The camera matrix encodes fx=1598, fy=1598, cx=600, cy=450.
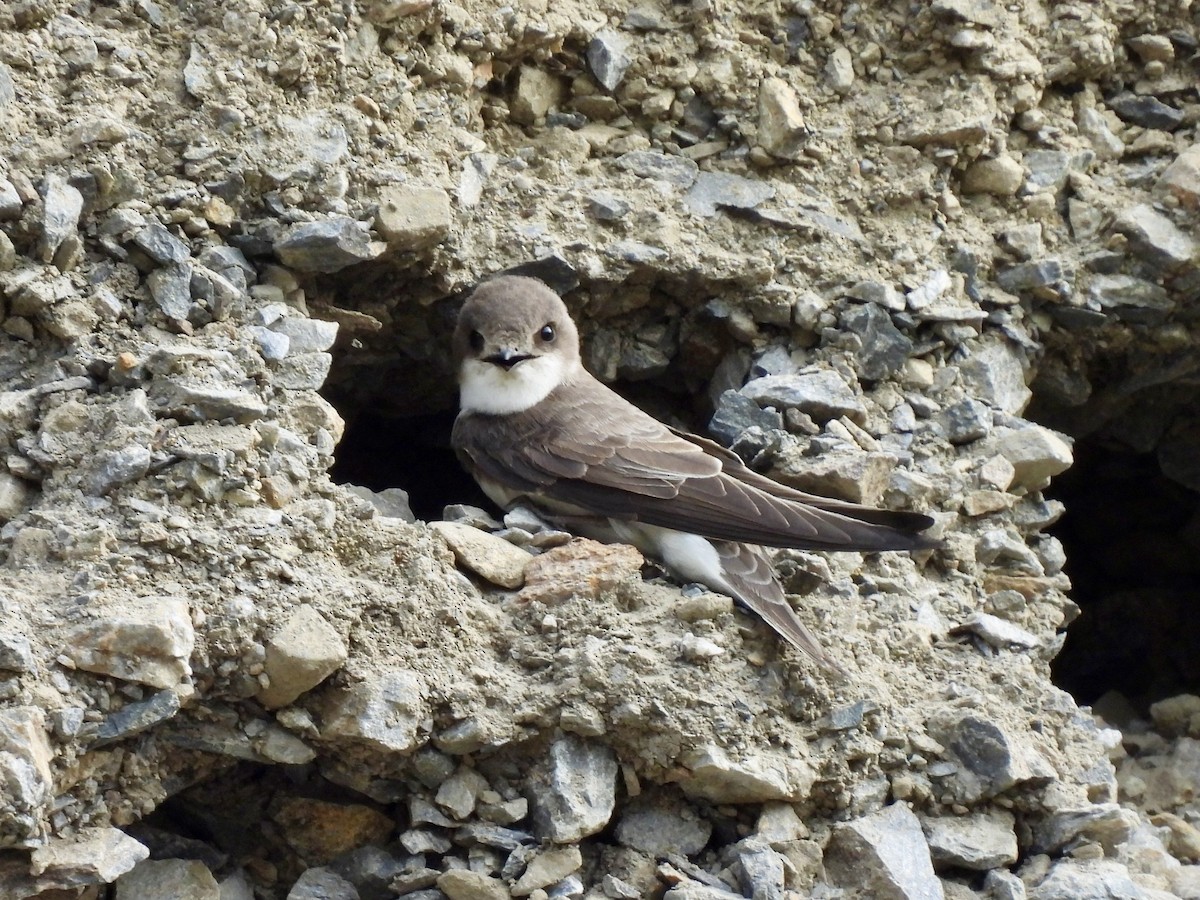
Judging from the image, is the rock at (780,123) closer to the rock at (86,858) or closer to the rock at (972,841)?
the rock at (972,841)

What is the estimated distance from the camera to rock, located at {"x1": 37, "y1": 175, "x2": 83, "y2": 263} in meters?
3.59

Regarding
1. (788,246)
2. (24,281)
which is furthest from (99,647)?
(788,246)

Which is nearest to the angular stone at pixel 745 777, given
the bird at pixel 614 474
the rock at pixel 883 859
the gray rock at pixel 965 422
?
the rock at pixel 883 859

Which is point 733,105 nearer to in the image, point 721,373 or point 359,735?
point 721,373

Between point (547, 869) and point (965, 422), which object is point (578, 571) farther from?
point (965, 422)

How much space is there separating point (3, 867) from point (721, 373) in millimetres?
2682

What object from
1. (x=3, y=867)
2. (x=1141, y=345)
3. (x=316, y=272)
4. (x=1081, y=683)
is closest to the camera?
(x=3, y=867)

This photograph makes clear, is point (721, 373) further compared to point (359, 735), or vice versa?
point (721, 373)

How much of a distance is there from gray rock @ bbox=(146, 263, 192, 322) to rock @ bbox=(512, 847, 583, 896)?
4.93 ft

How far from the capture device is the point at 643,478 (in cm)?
411

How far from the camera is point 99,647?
2.86m

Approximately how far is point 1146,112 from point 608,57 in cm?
178

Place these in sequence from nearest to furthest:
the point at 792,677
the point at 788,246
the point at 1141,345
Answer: the point at 792,677, the point at 788,246, the point at 1141,345

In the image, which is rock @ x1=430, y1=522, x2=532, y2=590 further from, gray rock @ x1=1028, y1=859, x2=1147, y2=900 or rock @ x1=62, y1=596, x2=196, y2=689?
gray rock @ x1=1028, y1=859, x2=1147, y2=900
